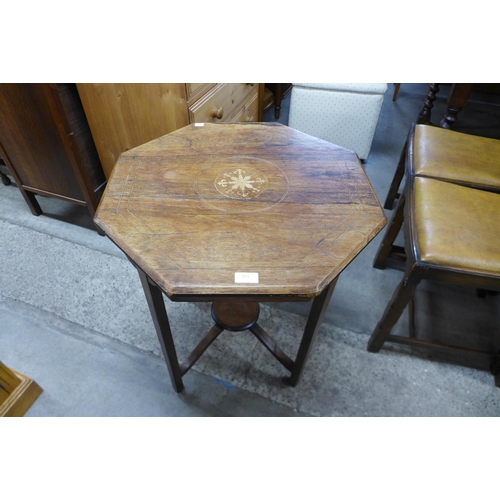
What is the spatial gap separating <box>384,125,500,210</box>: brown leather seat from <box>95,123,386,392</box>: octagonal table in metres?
0.44

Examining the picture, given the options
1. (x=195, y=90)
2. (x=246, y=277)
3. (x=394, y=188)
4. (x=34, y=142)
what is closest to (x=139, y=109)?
(x=195, y=90)

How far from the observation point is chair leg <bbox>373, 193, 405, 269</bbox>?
1587 millimetres

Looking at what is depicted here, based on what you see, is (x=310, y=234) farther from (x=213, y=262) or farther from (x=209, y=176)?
(x=209, y=176)

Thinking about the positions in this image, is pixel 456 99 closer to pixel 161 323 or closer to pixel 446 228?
pixel 446 228

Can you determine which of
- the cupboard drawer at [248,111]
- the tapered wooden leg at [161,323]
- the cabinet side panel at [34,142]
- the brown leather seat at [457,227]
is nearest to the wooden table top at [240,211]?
the tapered wooden leg at [161,323]

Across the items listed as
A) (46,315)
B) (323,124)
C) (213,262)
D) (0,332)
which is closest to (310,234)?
(213,262)

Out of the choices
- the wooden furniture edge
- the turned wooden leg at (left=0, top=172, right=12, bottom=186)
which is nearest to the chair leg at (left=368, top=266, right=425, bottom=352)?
the wooden furniture edge

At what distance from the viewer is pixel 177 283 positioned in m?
0.78

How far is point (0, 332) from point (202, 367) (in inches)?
36.3

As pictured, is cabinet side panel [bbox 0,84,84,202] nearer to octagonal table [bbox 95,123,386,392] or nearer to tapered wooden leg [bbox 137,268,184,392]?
octagonal table [bbox 95,123,386,392]

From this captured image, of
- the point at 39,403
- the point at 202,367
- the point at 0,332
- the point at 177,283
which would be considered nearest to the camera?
the point at 177,283

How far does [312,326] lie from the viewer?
1050 mm

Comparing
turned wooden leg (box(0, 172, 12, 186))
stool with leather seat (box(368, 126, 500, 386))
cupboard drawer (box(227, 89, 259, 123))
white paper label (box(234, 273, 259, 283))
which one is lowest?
turned wooden leg (box(0, 172, 12, 186))

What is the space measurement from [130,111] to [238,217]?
0.99 m
